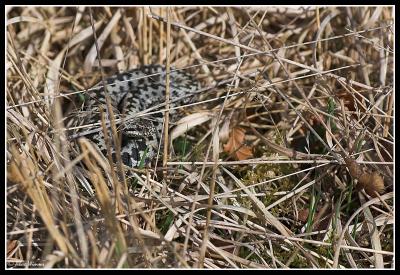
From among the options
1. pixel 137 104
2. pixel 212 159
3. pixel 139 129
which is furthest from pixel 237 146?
pixel 137 104

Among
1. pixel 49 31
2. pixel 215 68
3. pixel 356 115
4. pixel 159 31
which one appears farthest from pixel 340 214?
pixel 49 31

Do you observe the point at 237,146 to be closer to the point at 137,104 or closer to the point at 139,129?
the point at 139,129

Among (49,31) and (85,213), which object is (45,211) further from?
(49,31)

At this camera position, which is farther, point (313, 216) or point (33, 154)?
point (313, 216)

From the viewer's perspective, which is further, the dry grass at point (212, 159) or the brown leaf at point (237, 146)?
the brown leaf at point (237, 146)

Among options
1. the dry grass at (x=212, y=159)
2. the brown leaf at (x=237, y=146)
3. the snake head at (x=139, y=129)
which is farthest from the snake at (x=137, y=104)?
the brown leaf at (x=237, y=146)

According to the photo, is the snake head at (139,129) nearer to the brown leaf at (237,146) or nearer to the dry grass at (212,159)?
the dry grass at (212,159)
